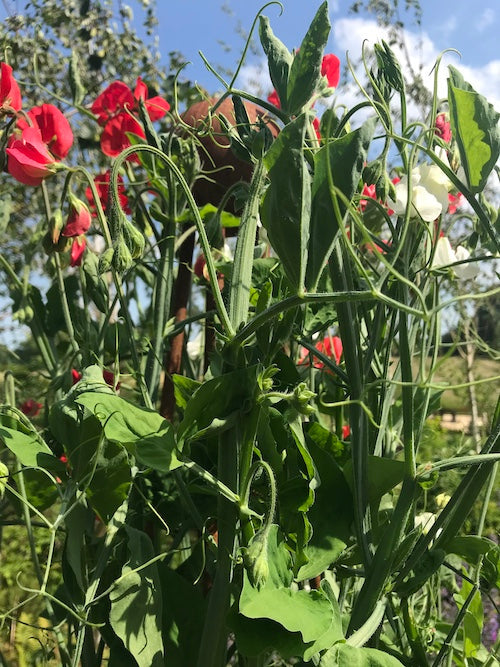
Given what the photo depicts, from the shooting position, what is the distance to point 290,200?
37 centimetres

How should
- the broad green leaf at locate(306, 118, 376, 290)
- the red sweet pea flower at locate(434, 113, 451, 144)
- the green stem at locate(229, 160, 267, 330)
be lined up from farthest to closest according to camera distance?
the red sweet pea flower at locate(434, 113, 451, 144) → the green stem at locate(229, 160, 267, 330) → the broad green leaf at locate(306, 118, 376, 290)

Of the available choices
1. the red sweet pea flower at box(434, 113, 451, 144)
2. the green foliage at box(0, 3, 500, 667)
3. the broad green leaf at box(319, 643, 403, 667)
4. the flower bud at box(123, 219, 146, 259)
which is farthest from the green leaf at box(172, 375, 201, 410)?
the red sweet pea flower at box(434, 113, 451, 144)

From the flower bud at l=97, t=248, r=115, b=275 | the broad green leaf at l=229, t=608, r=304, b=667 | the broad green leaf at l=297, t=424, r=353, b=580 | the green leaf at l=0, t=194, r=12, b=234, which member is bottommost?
the broad green leaf at l=229, t=608, r=304, b=667

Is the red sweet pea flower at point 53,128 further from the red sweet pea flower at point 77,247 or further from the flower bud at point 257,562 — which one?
the flower bud at point 257,562

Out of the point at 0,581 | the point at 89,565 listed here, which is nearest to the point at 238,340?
the point at 89,565

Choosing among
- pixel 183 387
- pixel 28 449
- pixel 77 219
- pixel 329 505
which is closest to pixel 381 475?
pixel 329 505

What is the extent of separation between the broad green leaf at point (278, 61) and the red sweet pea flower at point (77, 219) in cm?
27

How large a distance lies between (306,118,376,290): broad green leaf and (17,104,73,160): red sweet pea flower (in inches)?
16.6

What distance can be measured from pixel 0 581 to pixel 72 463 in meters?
2.10

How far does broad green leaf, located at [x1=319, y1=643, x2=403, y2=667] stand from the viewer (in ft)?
1.38

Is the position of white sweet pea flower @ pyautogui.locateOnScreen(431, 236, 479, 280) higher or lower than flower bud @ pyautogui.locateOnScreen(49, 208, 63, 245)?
lower

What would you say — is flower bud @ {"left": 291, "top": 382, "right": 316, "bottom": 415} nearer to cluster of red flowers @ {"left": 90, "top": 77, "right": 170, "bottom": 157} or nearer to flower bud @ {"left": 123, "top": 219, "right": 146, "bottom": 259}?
flower bud @ {"left": 123, "top": 219, "right": 146, "bottom": 259}

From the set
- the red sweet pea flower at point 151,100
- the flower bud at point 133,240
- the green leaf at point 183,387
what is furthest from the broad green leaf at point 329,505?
the red sweet pea flower at point 151,100

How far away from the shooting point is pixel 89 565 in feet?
2.12
